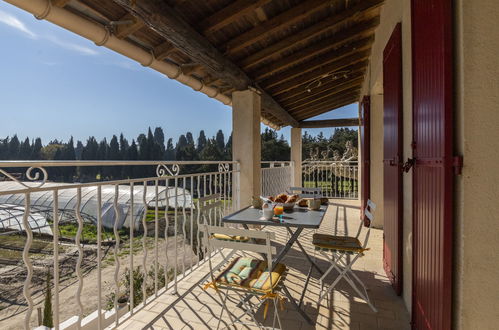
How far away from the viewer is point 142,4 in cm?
213

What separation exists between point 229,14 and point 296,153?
638 centimetres

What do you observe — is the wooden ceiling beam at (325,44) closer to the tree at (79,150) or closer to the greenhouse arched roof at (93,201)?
the greenhouse arched roof at (93,201)

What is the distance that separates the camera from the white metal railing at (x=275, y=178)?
6016mm

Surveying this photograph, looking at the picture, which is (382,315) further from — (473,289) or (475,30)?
(475,30)

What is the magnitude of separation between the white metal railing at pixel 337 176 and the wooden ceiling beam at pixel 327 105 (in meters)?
2.13

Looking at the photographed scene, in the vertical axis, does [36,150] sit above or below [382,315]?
above

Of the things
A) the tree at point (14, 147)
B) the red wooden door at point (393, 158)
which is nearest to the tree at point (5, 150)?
the tree at point (14, 147)

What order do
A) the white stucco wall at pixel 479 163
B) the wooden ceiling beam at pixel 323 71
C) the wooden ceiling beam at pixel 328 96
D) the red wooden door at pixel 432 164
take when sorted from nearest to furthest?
the white stucco wall at pixel 479 163, the red wooden door at pixel 432 164, the wooden ceiling beam at pixel 323 71, the wooden ceiling beam at pixel 328 96

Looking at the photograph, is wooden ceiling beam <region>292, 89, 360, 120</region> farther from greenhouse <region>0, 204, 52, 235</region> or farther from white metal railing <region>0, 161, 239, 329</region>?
greenhouse <region>0, 204, 52, 235</region>

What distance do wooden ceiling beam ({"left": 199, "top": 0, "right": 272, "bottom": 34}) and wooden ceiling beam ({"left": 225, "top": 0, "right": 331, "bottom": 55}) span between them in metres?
0.39

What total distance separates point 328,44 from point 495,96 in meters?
3.19

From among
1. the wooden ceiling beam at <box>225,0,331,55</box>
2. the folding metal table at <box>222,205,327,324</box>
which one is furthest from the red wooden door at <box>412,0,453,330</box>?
the wooden ceiling beam at <box>225,0,331,55</box>

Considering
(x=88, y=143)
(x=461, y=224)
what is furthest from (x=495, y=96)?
(x=88, y=143)

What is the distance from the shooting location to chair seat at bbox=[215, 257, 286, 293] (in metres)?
1.80
